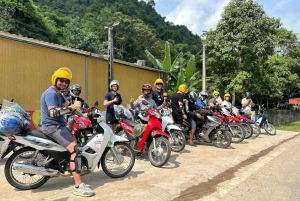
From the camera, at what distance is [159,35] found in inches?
2093

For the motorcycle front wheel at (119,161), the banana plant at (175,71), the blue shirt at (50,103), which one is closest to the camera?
the blue shirt at (50,103)

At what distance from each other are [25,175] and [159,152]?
8.05ft

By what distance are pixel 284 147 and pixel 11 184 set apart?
7845 millimetres

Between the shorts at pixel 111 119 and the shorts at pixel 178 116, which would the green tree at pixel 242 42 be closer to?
the shorts at pixel 178 116

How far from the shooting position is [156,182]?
14.9ft

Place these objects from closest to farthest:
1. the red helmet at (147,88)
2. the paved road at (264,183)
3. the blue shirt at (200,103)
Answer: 1. the paved road at (264,183)
2. the red helmet at (147,88)
3. the blue shirt at (200,103)

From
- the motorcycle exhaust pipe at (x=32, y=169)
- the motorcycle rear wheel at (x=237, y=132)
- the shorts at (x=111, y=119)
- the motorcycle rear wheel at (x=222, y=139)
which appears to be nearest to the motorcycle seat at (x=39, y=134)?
the motorcycle exhaust pipe at (x=32, y=169)

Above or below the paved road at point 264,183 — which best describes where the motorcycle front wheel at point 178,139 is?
above

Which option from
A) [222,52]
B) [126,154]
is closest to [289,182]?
[126,154]

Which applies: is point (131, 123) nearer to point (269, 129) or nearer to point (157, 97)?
point (157, 97)

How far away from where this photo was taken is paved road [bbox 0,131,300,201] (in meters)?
3.91

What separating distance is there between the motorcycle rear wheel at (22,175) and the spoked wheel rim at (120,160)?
1055mm

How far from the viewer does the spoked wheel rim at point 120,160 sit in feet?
15.3

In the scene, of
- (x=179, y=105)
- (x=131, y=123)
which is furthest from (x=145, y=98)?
(x=179, y=105)
